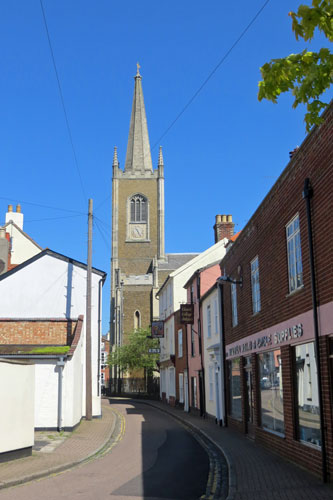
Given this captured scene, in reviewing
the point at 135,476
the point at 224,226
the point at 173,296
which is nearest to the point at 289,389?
the point at 135,476

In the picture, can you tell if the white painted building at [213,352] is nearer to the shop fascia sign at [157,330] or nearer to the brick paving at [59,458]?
the brick paving at [59,458]

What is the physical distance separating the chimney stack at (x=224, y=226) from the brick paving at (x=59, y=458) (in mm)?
20077

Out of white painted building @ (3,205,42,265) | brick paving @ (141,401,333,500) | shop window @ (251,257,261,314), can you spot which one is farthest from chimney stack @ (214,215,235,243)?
brick paving @ (141,401,333,500)

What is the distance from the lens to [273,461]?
1278 centimetres

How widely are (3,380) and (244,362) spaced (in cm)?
820

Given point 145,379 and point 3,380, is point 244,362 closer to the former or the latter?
point 3,380

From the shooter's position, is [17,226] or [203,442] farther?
[17,226]

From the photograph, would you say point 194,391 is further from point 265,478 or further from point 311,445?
point 265,478

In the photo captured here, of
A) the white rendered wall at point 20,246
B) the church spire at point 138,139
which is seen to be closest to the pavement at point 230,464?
the white rendered wall at point 20,246

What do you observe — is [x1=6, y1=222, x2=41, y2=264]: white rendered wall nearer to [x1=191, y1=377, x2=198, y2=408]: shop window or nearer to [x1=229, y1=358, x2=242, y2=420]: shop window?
[x1=191, y1=377, x2=198, y2=408]: shop window

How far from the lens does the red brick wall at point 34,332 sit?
24.8 meters

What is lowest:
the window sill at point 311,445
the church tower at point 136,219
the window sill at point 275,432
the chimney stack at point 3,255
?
the window sill at point 275,432

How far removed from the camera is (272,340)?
14.1 m

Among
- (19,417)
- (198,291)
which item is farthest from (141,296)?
(19,417)
